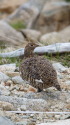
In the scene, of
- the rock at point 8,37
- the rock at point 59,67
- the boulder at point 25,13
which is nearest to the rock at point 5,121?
the rock at point 59,67

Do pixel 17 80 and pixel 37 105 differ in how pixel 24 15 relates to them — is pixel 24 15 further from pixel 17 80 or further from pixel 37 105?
pixel 37 105

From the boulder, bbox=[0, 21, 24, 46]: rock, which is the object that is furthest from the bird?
the boulder

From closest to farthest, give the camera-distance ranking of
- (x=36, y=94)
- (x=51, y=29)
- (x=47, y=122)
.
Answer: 1. (x=47, y=122)
2. (x=36, y=94)
3. (x=51, y=29)

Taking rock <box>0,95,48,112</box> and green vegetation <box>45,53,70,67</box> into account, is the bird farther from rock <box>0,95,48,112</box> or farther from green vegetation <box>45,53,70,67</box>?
green vegetation <box>45,53,70,67</box>

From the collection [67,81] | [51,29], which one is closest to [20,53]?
[67,81]

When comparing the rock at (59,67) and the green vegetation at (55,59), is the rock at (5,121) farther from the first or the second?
the green vegetation at (55,59)

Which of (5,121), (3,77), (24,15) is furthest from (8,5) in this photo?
(5,121)

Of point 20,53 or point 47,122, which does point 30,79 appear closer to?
point 47,122

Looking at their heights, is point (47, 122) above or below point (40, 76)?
below
